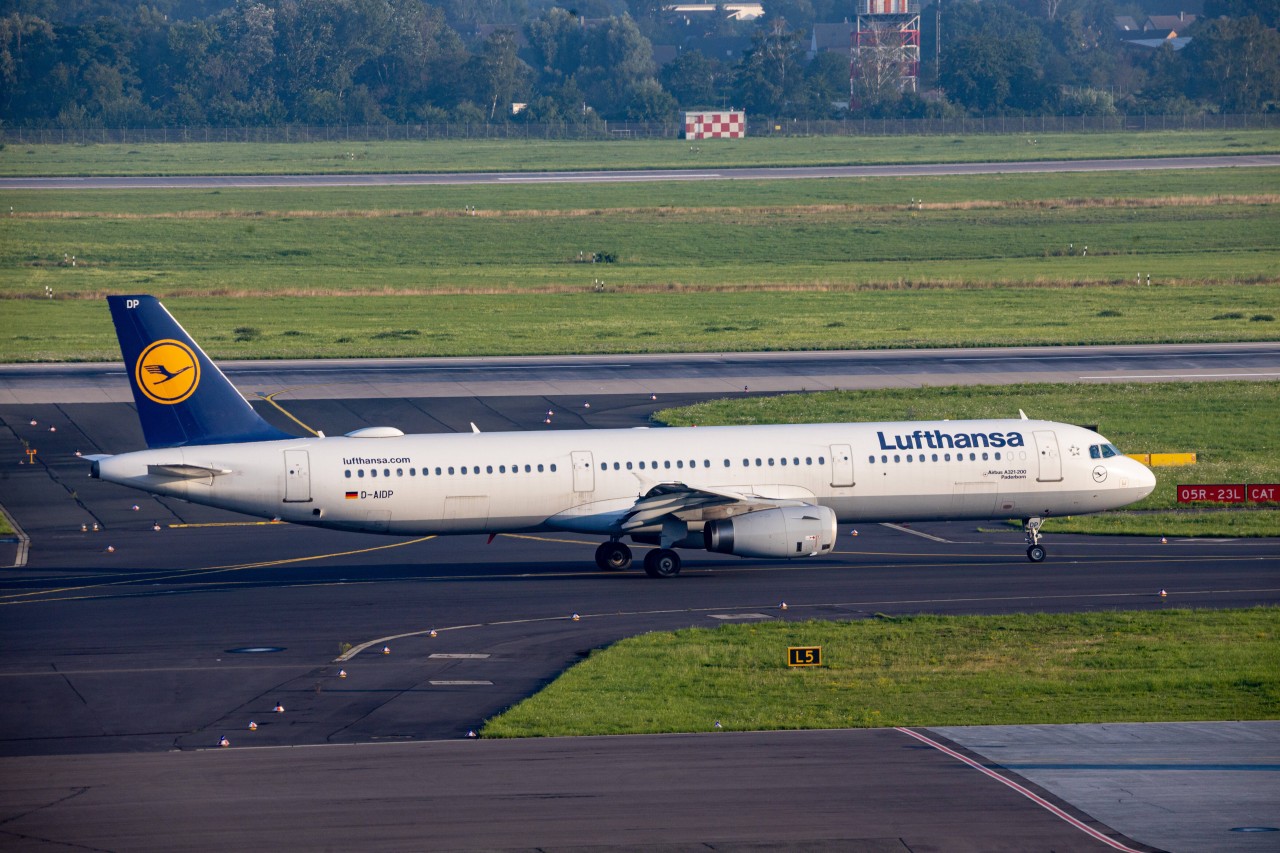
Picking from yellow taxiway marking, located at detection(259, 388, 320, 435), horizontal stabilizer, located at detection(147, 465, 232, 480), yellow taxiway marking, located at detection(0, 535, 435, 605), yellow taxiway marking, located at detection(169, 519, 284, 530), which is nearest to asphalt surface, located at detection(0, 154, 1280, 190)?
yellow taxiway marking, located at detection(259, 388, 320, 435)

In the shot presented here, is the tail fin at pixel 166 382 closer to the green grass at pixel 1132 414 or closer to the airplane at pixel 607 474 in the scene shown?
the airplane at pixel 607 474

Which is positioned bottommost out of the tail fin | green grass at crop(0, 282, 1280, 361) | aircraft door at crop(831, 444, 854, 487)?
green grass at crop(0, 282, 1280, 361)

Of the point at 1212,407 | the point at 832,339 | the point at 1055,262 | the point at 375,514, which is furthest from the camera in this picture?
the point at 1055,262

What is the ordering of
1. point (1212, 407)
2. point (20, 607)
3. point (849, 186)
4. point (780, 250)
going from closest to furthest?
point (20, 607), point (1212, 407), point (780, 250), point (849, 186)

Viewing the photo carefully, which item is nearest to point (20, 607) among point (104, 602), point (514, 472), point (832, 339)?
point (104, 602)

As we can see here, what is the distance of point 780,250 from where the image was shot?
126125 millimetres

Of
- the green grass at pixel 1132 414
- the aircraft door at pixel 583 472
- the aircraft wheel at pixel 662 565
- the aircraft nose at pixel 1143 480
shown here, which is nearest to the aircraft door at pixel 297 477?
the aircraft door at pixel 583 472

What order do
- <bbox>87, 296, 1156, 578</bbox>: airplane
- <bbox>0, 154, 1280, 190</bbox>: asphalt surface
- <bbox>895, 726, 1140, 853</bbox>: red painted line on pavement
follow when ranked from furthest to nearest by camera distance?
<bbox>0, 154, 1280, 190</bbox>: asphalt surface, <bbox>87, 296, 1156, 578</bbox>: airplane, <bbox>895, 726, 1140, 853</bbox>: red painted line on pavement

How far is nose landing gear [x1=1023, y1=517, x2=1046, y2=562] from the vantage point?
151 ft

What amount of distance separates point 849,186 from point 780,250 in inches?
1416

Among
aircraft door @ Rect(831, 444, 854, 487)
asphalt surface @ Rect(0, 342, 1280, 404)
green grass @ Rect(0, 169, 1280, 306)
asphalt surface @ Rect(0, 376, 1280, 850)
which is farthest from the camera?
green grass @ Rect(0, 169, 1280, 306)

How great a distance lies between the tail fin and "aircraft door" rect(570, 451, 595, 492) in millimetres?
9039

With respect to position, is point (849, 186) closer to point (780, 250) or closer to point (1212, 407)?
point (780, 250)

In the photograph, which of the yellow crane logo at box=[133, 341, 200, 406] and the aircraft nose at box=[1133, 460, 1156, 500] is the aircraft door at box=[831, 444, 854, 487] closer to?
the aircraft nose at box=[1133, 460, 1156, 500]
